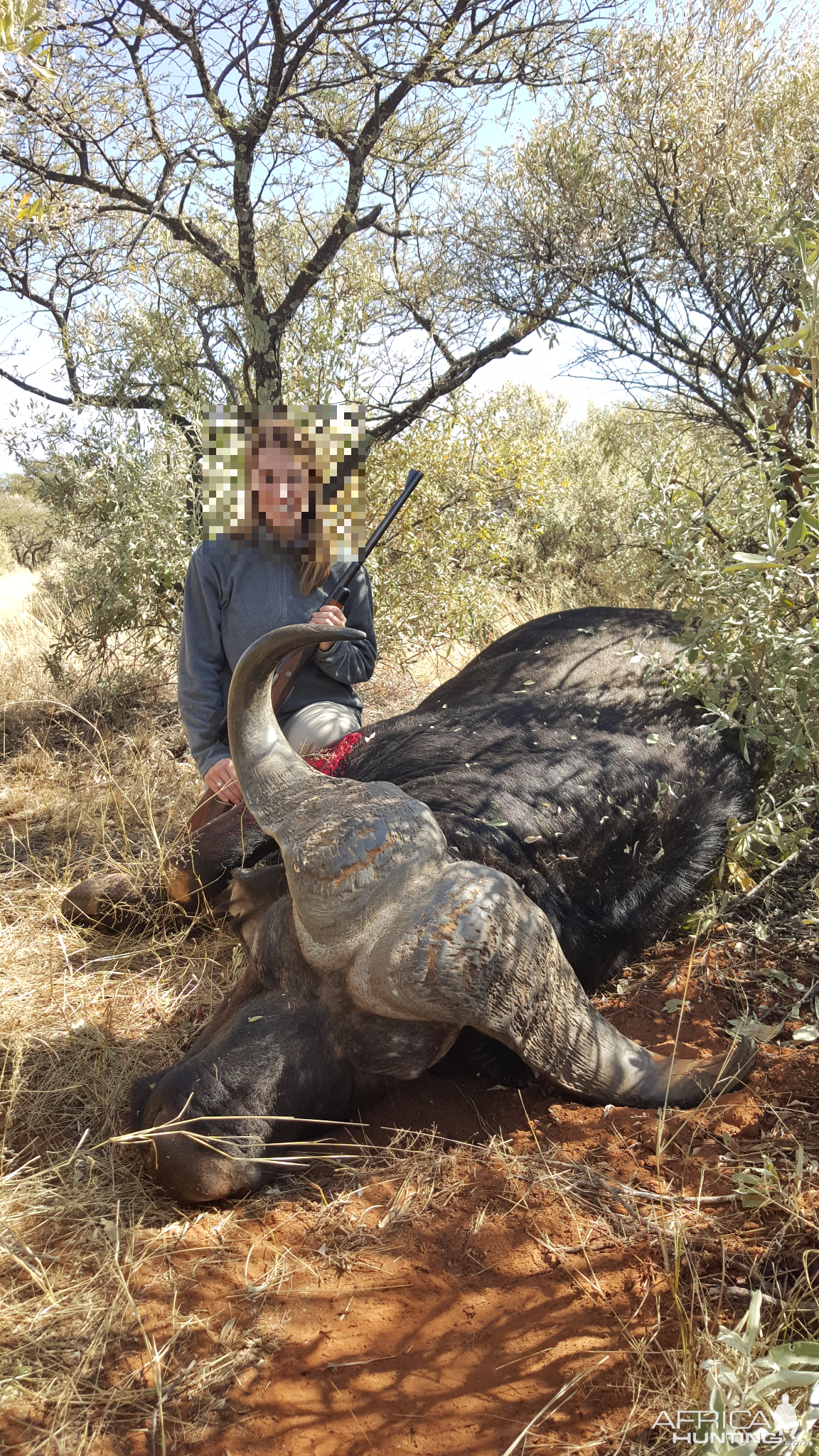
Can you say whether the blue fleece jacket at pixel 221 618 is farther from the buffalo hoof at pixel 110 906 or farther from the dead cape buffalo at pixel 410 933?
the dead cape buffalo at pixel 410 933

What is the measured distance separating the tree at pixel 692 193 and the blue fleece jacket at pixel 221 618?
2625 millimetres

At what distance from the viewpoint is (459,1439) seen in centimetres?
172

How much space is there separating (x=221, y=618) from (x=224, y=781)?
2.47 feet

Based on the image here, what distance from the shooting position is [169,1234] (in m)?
2.25

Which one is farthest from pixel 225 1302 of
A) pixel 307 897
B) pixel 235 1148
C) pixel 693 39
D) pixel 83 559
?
pixel 693 39

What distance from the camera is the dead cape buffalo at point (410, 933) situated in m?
2.20

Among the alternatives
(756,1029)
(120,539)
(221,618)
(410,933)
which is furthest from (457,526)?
(410,933)

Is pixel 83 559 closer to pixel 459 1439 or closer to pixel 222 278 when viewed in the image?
pixel 222 278

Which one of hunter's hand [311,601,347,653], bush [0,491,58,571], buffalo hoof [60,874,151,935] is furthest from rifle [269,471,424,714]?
bush [0,491,58,571]

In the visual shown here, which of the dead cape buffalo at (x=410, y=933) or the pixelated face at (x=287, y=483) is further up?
the pixelated face at (x=287, y=483)

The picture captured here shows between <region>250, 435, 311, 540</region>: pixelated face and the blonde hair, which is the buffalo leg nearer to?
the blonde hair

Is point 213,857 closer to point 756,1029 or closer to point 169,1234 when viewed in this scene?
point 169,1234

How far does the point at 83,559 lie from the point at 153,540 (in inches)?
27.2

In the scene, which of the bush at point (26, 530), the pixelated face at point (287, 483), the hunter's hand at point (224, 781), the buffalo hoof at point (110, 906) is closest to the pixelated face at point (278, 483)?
the pixelated face at point (287, 483)
